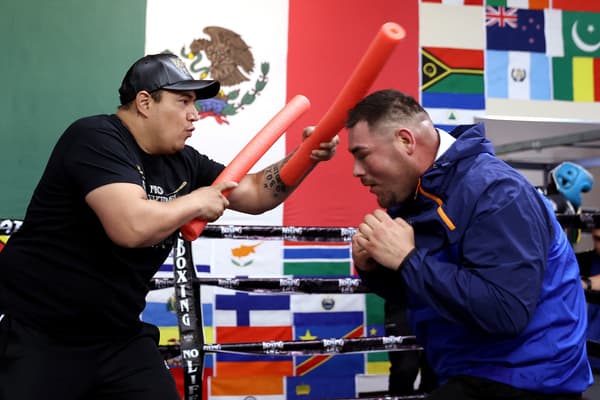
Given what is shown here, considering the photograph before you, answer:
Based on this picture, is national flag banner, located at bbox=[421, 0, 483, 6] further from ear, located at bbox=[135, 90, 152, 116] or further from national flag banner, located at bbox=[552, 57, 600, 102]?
ear, located at bbox=[135, 90, 152, 116]

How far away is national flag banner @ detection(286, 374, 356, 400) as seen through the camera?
368 cm

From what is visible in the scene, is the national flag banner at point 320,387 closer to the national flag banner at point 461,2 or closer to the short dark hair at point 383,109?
the short dark hair at point 383,109

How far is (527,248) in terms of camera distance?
4.53 ft

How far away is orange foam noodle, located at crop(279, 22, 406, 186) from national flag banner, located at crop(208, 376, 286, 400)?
5.75 feet

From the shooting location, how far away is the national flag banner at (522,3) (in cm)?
412

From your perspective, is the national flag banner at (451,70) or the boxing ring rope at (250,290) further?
the national flag banner at (451,70)

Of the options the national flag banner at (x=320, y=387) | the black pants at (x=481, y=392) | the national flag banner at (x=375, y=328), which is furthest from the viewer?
the national flag banner at (x=375, y=328)

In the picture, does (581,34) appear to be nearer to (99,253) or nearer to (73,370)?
(99,253)

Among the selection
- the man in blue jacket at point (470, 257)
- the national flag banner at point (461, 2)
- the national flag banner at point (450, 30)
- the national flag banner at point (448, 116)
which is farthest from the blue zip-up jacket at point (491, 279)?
the national flag banner at point (461, 2)

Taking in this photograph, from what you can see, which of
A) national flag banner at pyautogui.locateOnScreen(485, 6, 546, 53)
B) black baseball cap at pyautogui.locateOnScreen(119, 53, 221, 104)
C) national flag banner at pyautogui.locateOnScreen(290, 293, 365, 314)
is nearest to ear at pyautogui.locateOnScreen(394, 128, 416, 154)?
black baseball cap at pyautogui.locateOnScreen(119, 53, 221, 104)

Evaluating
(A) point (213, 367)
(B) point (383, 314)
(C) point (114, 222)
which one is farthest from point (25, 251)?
(B) point (383, 314)

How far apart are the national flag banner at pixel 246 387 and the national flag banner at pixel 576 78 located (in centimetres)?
280

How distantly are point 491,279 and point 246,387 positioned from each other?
2.58m

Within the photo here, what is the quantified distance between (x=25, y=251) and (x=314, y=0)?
8.83 feet
